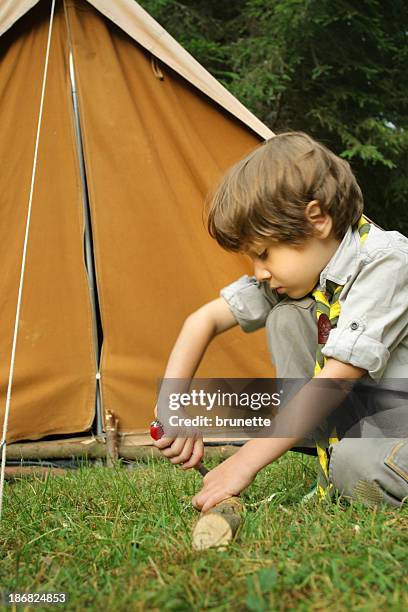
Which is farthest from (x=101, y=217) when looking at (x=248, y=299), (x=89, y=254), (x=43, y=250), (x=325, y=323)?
(x=325, y=323)

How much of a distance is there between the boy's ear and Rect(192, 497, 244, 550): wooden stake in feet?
2.30

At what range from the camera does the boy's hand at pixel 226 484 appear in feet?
5.08

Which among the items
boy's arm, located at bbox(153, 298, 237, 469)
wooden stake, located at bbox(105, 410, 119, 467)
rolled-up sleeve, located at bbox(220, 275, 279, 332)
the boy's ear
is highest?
the boy's ear

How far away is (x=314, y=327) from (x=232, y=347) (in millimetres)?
1229

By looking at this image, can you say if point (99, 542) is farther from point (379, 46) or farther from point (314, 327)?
point (379, 46)

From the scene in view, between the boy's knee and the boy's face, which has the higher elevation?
the boy's face

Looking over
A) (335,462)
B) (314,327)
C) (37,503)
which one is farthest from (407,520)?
(37,503)

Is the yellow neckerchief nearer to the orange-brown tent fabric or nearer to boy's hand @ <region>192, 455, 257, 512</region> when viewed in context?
boy's hand @ <region>192, 455, 257, 512</region>

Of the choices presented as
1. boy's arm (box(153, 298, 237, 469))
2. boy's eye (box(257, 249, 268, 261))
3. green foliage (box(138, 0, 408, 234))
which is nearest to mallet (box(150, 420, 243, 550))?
boy's arm (box(153, 298, 237, 469))

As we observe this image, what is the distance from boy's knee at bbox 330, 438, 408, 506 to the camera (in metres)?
1.60

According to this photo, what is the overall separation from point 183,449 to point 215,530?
349 mm

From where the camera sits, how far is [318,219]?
1.78 meters

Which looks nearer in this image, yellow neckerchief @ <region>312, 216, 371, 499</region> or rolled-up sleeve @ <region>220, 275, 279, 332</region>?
yellow neckerchief @ <region>312, 216, 371, 499</region>

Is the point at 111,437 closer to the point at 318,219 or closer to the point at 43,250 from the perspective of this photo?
the point at 43,250
